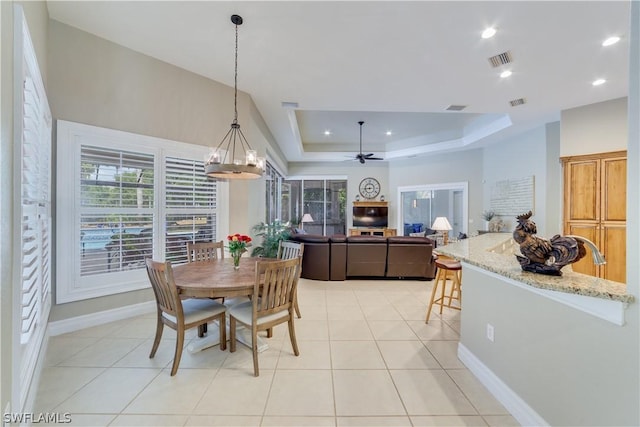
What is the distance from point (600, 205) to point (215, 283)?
227 inches

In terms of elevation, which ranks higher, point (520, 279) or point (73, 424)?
point (520, 279)

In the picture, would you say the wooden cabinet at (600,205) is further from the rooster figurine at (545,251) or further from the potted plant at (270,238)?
the potted plant at (270,238)

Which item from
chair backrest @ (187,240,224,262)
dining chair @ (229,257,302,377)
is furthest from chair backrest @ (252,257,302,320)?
chair backrest @ (187,240,224,262)

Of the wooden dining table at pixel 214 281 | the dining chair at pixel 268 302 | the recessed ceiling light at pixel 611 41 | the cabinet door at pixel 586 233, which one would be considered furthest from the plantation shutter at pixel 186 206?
the cabinet door at pixel 586 233

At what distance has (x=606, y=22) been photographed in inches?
102

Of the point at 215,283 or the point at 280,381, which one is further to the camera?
the point at 215,283

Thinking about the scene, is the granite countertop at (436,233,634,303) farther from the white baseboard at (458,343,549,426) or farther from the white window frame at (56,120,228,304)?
the white window frame at (56,120,228,304)

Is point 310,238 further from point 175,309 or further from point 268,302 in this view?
point 175,309

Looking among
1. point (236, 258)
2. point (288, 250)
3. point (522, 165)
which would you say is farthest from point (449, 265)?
point (522, 165)

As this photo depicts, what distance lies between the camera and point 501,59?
3.27 metres

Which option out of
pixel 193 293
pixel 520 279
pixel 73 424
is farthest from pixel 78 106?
pixel 520 279

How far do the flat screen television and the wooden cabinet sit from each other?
506 centimetres

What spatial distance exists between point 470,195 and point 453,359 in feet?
20.5

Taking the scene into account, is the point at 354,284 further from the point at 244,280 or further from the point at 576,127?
the point at 576,127
